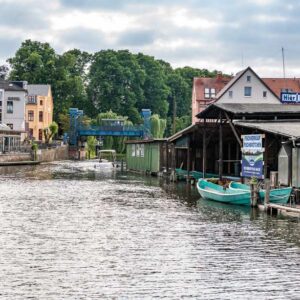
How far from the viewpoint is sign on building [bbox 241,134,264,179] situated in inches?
1510

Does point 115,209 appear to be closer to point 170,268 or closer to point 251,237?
point 251,237

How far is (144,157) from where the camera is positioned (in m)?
72.5

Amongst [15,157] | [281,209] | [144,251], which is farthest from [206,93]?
[144,251]

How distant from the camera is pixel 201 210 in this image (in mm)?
33500

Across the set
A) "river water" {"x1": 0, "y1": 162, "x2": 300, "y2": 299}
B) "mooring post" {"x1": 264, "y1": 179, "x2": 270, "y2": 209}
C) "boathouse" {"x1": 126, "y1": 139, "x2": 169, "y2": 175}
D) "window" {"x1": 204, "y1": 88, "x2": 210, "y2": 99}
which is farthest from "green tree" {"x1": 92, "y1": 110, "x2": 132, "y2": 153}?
"mooring post" {"x1": 264, "y1": 179, "x2": 270, "y2": 209}

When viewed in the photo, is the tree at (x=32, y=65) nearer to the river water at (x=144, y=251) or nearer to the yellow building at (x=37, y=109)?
the yellow building at (x=37, y=109)

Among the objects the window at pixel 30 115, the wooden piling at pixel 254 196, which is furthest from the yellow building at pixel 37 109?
the wooden piling at pixel 254 196

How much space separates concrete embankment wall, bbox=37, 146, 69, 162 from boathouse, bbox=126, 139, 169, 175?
18.7 metres

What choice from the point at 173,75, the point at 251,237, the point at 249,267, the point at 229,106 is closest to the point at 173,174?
the point at 229,106

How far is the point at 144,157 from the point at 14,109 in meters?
44.1

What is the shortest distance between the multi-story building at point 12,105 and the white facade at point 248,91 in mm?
36979

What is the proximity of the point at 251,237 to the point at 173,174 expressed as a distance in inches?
1277

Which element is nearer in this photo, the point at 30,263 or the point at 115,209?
the point at 30,263

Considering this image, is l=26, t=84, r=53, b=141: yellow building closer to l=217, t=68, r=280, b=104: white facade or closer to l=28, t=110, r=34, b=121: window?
l=28, t=110, r=34, b=121: window
